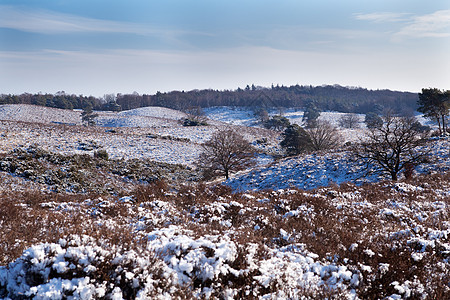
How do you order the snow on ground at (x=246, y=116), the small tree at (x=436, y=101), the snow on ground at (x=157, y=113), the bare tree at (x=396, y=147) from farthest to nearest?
the snow on ground at (x=246, y=116) → the snow on ground at (x=157, y=113) → the small tree at (x=436, y=101) → the bare tree at (x=396, y=147)

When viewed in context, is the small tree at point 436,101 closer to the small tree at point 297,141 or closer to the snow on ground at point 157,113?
the small tree at point 297,141

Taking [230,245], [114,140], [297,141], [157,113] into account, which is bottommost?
[297,141]

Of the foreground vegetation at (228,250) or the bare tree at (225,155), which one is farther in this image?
the bare tree at (225,155)

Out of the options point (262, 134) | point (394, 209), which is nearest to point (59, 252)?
point (394, 209)

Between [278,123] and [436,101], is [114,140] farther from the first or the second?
[436,101]

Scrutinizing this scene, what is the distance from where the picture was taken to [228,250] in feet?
17.7

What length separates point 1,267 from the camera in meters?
4.59

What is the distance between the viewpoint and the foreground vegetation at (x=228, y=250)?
445cm

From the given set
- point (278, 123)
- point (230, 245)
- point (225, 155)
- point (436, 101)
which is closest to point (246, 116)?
point (278, 123)

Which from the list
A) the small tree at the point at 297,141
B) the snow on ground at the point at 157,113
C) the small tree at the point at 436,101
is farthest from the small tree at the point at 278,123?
the snow on ground at the point at 157,113

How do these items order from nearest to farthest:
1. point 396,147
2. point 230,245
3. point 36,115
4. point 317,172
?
point 230,245
point 396,147
point 317,172
point 36,115

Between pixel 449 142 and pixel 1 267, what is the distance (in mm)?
36344

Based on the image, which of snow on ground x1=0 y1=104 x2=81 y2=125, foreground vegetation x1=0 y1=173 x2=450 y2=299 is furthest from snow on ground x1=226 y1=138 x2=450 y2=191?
snow on ground x1=0 y1=104 x2=81 y2=125

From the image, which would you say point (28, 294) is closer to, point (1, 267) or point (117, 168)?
point (1, 267)
